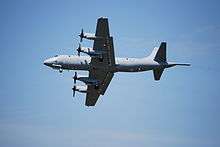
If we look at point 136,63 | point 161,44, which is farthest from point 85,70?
point 161,44

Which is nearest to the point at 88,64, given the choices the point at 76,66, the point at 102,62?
the point at 76,66

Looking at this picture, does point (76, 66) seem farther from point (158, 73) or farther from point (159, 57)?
point (159, 57)

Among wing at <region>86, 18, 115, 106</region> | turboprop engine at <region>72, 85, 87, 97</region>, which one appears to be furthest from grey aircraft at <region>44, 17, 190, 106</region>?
turboprop engine at <region>72, 85, 87, 97</region>

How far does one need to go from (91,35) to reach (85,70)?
8.16 metres

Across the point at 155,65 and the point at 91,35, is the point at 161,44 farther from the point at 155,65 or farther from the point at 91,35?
the point at 91,35

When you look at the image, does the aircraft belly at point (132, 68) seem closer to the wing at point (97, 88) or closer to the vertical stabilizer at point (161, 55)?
the vertical stabilizer at point (161, 55)

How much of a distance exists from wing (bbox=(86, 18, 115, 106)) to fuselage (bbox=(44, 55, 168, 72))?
1277 mm

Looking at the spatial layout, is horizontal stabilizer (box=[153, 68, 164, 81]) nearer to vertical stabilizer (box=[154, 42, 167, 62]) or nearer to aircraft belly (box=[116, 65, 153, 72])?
aircraft belly (box=[116, 65, 153, 72])

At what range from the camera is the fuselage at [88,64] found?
268ft

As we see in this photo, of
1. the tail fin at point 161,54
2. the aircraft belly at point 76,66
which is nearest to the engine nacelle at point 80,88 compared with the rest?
the aircraft belly at point 76,66

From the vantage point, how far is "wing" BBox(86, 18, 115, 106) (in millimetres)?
76188

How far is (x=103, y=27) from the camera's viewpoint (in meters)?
75.6

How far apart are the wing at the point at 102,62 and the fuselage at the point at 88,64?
50.3 inches

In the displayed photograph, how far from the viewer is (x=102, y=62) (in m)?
80.7
